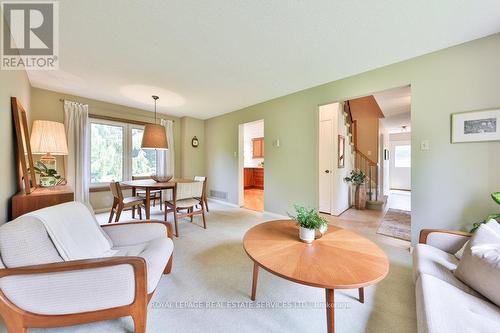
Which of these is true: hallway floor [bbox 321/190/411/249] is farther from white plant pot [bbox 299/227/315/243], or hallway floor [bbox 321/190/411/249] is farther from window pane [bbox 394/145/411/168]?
window pane [bbox 394/145/411/168]

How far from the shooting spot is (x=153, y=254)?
1.43 m

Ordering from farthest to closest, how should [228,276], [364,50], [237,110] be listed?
[237,110] < [364,50] < [228,276]

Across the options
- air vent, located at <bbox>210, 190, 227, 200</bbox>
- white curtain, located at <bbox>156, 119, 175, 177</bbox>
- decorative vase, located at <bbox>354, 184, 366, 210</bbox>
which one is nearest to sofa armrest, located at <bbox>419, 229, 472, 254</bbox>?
decorative vase, located at <bbox>354, 184, 366, 210</bbox>

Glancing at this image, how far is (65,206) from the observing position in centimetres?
154

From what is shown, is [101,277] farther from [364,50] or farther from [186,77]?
[364,50]

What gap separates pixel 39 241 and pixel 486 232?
9.43ft

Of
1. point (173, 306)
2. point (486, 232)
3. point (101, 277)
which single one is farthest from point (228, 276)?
point (486, 232)

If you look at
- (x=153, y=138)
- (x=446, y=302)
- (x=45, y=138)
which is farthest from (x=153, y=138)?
(x=446, y=302)

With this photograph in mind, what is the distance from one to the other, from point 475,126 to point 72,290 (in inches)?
143

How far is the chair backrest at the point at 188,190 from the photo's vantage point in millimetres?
2980

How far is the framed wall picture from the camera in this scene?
6.24 feet

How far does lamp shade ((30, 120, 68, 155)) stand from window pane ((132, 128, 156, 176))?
2.04m

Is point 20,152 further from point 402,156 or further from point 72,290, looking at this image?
point 402,156

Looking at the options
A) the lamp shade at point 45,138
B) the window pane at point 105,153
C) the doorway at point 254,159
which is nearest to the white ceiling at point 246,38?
the lamp shade at point 45,138
